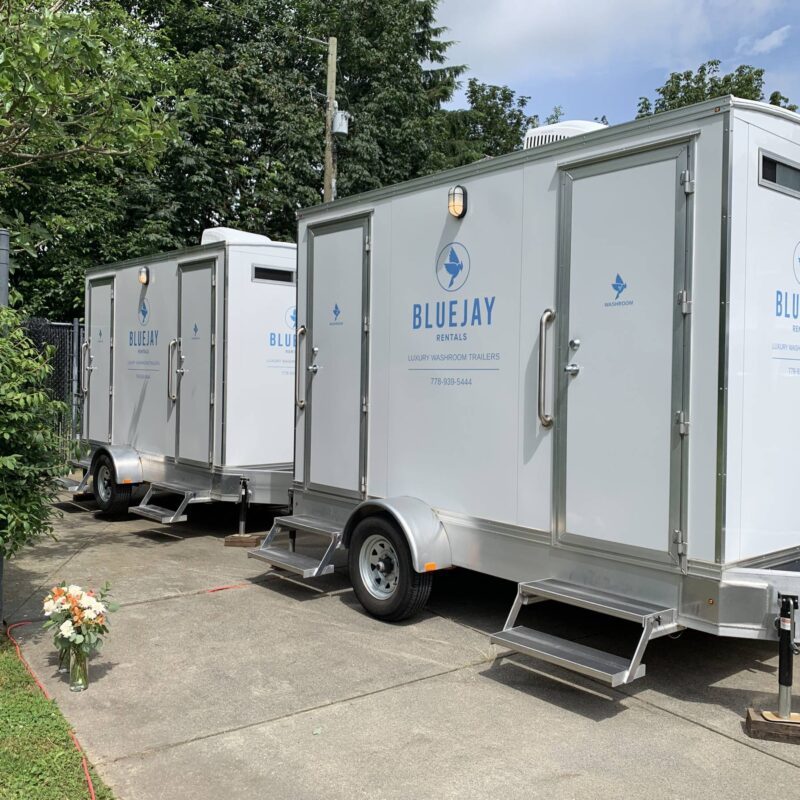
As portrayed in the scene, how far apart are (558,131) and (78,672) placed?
176 inches

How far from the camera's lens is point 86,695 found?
14.5 feet

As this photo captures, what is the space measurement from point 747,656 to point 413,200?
11.8 ft

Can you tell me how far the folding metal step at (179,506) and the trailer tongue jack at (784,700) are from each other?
18.2 ft

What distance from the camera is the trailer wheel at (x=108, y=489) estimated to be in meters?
9.23

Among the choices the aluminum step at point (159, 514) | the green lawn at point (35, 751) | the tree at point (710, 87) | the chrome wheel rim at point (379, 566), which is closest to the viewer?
the green lawn at point (35, 751)

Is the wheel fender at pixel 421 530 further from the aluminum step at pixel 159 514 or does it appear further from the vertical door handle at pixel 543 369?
the aluminum step at pixel 159 514

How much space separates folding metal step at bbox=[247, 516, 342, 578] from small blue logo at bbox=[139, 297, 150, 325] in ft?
12.6

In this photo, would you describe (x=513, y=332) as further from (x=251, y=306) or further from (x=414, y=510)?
(x=251, y=306)

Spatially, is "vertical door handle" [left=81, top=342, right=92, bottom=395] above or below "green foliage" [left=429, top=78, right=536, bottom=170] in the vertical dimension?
below

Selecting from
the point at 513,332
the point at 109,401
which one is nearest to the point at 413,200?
the point at 513,332

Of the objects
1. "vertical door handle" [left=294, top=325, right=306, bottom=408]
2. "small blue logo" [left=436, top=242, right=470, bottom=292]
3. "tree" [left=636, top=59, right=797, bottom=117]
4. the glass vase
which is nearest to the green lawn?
the glass vase

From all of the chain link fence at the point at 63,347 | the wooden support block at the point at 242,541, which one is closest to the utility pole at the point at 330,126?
the chain link fence at the point at 63,347

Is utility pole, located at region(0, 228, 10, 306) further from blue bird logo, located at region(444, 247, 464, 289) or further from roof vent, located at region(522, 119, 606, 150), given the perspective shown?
roof vent, located at region(522, 119, 606, 150)

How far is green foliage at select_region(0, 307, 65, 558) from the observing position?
A: 4703 mm
